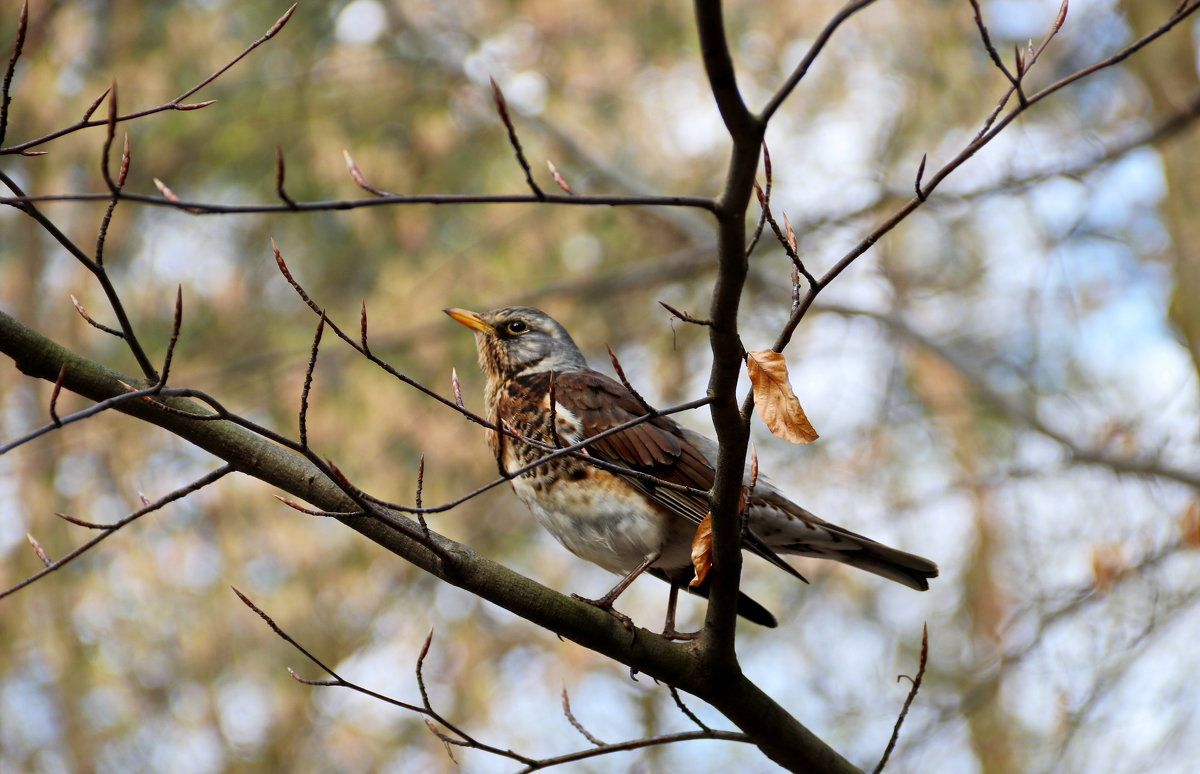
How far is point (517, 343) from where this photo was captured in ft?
17.4

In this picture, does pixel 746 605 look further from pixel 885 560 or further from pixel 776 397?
pixel 776 397

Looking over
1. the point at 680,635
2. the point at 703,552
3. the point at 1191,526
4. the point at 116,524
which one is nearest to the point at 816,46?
the point at 703,552

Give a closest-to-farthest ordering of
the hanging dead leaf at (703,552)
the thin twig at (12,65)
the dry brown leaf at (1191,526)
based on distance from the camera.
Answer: the thin twig at (12,65)
the hanging dead leaf at (703,552)
the dry brown leaf at (1191,526)

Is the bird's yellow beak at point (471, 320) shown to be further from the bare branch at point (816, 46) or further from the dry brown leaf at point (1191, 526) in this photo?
the dry brown leaf at point (1191, 526)

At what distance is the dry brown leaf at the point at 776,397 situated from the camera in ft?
9.09

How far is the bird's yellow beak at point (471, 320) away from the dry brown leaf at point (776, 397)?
8.53 ft

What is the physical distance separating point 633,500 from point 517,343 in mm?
1315

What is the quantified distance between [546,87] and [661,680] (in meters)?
8.11

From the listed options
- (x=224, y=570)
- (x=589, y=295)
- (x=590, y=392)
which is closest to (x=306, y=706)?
(x=224, y=570)

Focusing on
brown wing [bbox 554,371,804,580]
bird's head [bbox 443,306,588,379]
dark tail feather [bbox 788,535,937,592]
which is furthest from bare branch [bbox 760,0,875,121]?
bird's head [bbox 443,306,588,379]

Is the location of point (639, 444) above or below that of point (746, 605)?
above

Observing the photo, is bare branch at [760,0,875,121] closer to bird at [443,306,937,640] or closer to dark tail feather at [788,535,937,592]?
bird at [443,306,937,640]

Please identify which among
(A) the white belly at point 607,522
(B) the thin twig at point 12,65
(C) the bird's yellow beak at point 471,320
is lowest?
(B) the thin twig at point 12,65

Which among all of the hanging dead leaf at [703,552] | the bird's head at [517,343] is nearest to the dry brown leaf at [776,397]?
the hanging dead leaf at [703,552]
